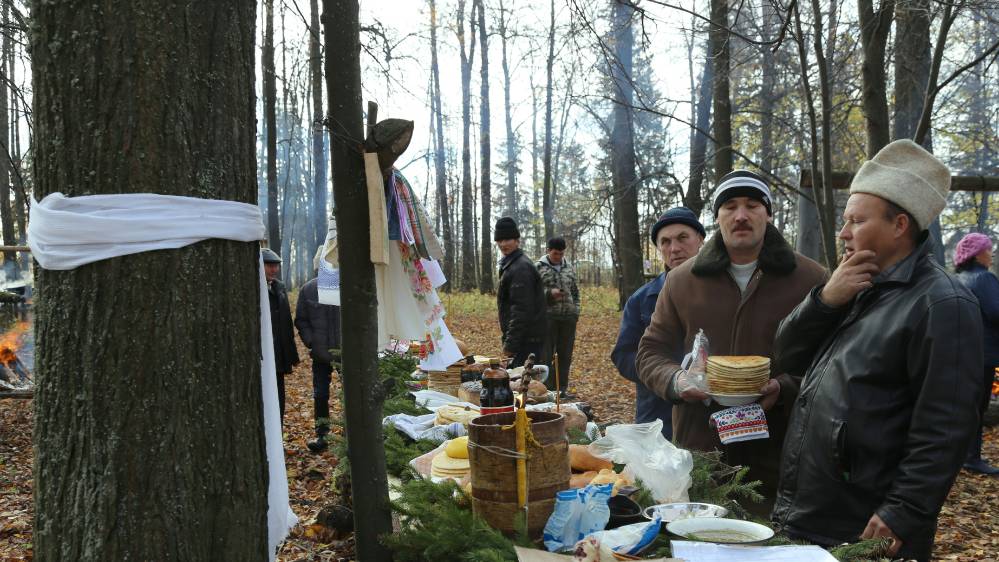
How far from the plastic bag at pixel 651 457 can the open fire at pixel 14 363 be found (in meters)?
6.51

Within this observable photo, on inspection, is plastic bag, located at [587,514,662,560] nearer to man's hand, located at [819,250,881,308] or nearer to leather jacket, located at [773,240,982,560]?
leather jacket, located at [773,240,982,560]

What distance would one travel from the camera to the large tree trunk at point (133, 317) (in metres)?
1.73

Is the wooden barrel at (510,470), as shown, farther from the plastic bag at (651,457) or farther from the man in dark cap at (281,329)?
the man in dark cap at (281,329)

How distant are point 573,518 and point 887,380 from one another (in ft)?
3.69

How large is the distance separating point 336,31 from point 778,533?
2730 millimetres

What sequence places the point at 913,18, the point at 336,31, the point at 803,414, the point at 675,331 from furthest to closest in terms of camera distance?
the point at 913,18 → the point at 675,331 → the point at 336,31 → the point at 803,414

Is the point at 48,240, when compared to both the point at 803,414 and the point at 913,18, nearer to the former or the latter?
the point at 803,414

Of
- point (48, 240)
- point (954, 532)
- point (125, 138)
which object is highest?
point (125, 138)

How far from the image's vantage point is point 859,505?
2285 mm

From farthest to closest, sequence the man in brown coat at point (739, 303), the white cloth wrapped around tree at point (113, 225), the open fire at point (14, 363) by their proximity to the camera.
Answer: the open fire at point (14, 363) < the man in brown coat at point (739, 303) < the white cloth wrapped around tree at point (113, 225)

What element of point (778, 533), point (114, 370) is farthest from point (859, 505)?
point (114, 370)

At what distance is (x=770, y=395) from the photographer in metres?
3.01

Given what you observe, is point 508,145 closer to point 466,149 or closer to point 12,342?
point 466,149

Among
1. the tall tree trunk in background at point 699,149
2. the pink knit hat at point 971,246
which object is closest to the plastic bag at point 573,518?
the pink knit hat at point 971,246
